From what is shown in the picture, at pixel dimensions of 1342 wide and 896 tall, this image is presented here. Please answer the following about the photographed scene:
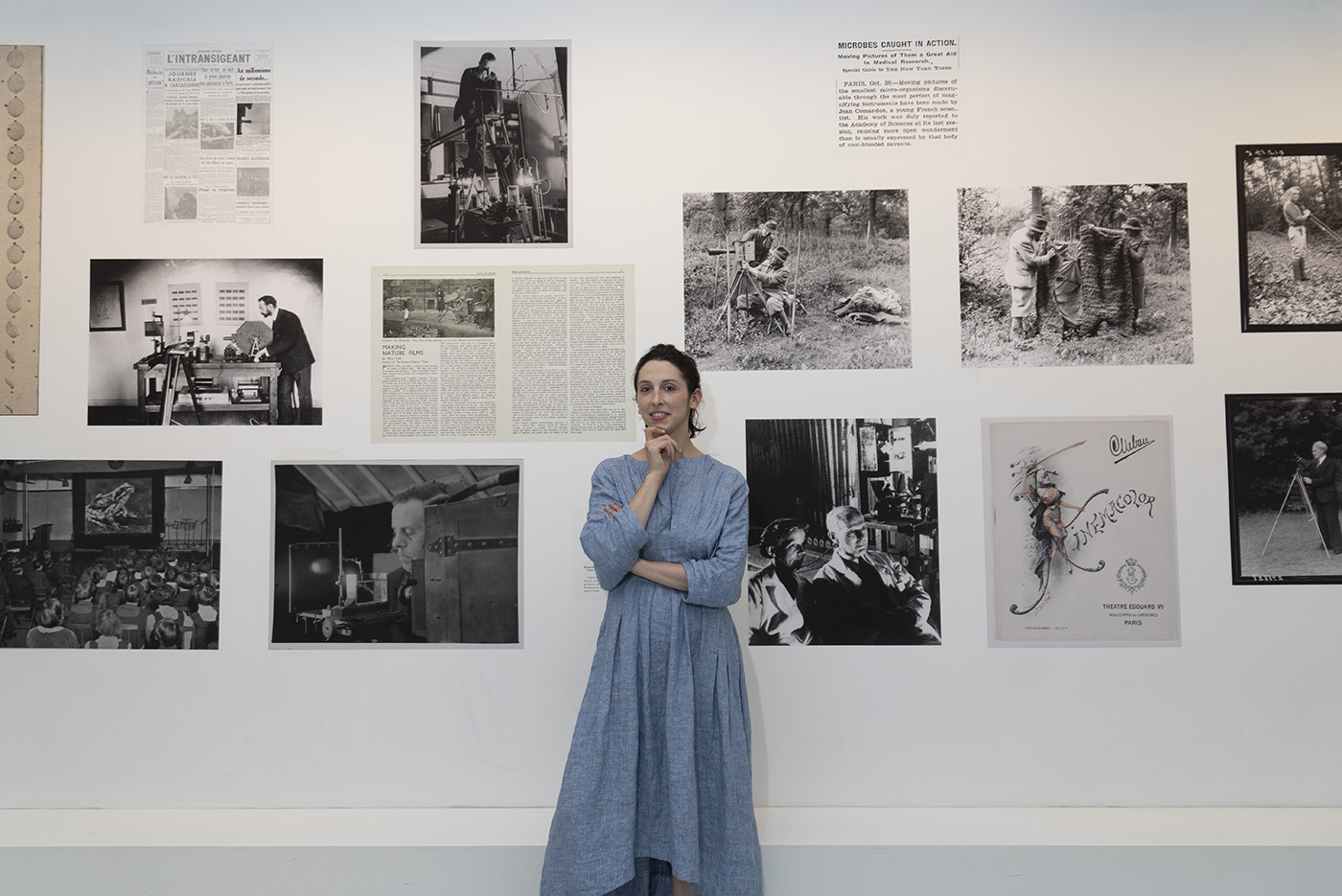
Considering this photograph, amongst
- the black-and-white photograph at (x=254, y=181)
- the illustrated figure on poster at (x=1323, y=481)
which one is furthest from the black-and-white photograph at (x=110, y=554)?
the illustrated figure on poster at (x=1323, y=481)

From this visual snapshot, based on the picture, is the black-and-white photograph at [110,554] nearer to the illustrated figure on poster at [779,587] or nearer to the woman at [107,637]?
the woman at [107,637]

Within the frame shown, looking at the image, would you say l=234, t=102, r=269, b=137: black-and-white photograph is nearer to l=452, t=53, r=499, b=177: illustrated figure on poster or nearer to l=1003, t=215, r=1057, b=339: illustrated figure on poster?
l=452, t=53, r=499, b=177: illustrated figure on poster

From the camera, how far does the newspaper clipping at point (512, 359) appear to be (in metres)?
3.12

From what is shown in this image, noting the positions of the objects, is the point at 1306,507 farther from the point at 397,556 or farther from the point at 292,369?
the point at 292,369

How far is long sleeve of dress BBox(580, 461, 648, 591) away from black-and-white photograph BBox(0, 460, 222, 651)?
1.62m

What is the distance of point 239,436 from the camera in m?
3.15

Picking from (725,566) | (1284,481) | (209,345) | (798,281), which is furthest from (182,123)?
(1284,481)

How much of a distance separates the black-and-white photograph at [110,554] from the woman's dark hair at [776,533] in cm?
212

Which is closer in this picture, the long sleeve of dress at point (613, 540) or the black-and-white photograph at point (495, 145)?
the long sleeve of dress at point (613, 540)

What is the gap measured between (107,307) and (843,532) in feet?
9.82

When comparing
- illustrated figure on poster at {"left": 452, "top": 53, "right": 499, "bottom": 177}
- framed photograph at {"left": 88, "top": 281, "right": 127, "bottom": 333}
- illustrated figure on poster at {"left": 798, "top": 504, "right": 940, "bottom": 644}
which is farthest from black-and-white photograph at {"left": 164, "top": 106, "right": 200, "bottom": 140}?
illustrated figure on poster at {"left": 798, "top": 504, "right": 940, "bottom": 644}

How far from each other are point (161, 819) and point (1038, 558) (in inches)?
135

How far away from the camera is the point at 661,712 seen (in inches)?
100

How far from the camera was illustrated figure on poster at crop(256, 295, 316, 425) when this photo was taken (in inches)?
124
